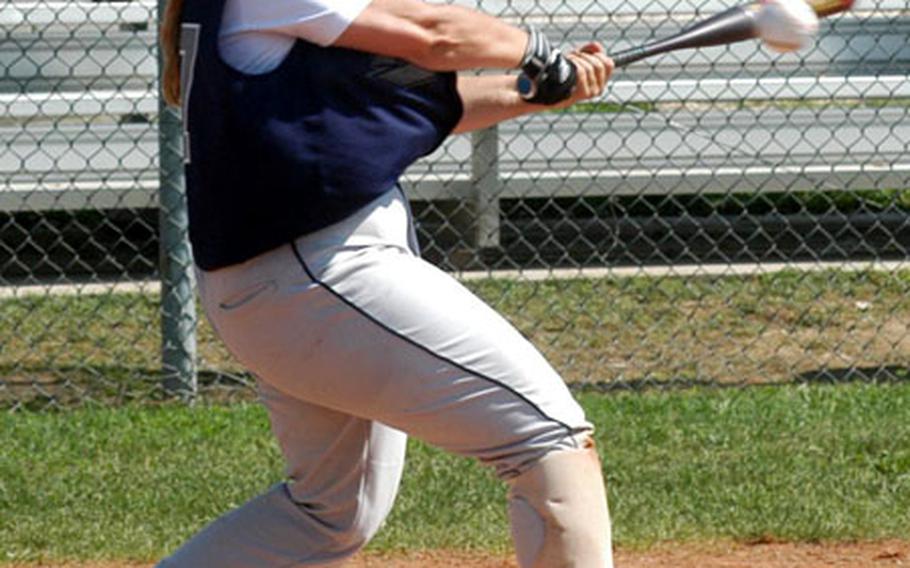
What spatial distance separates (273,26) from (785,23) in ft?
3.31

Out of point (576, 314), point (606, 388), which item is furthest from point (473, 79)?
point (576, 314)

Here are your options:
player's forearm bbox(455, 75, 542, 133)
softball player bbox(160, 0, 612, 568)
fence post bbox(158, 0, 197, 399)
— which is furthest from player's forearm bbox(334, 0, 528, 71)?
fence post bbox(158, 0, 197, 399)

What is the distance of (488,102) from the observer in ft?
11.1

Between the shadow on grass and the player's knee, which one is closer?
the player's knee

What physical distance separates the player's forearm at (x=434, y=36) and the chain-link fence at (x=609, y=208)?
354cm

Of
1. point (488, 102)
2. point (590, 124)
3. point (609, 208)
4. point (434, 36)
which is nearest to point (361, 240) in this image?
point (434, 36)

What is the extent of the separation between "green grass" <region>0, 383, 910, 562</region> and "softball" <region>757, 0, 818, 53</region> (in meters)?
1.71

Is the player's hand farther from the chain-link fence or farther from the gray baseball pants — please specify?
the chain-link fence

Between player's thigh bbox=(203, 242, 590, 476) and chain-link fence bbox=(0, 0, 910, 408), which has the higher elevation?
player's thigh bbox=(203, 242, 590, 476)

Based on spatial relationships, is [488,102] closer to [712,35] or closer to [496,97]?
[496,97]

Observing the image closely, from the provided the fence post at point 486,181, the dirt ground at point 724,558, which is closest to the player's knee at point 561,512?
the dirt ground at point 724,558

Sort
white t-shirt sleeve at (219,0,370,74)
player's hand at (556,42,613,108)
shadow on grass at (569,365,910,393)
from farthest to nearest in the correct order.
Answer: shadow on grass at (569,365,910,393) < player's hand at (556,42,613,108) < white t-shirt sleeve at (219,0,370,74)

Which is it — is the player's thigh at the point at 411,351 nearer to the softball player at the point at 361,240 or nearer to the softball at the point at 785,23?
the softball player at the point at 361,240

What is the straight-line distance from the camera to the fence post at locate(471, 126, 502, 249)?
770cm
